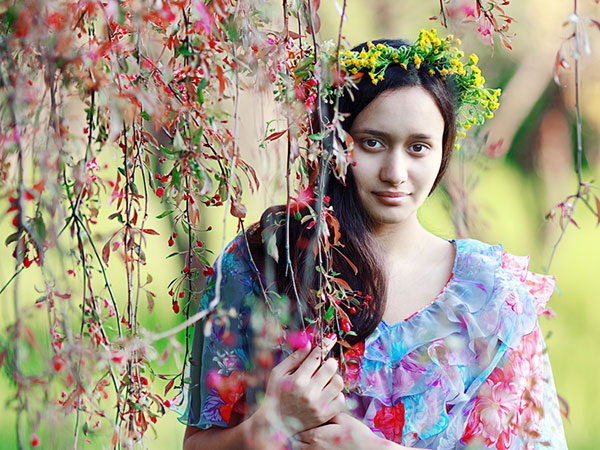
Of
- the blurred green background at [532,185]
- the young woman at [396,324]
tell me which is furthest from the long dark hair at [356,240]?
the blurred green background at [532,185]

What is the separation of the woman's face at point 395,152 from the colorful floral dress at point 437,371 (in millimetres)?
200

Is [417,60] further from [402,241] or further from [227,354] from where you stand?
[227,354]

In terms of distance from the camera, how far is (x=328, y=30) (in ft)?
9.78

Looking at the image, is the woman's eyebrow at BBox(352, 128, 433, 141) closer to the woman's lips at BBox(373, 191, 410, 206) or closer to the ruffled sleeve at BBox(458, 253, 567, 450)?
the woman's lips at BBox(373, 191, 410, 206)

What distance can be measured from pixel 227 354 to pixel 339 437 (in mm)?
229

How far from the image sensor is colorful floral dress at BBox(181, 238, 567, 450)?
3.96 feet

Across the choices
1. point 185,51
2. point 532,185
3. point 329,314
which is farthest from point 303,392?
point 532,185

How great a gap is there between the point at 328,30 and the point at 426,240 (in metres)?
1.81

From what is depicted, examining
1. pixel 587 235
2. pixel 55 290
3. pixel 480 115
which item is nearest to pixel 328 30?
pixel 587 235

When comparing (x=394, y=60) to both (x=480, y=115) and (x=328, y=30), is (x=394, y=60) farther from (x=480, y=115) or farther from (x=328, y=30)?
(x=328, y=30)

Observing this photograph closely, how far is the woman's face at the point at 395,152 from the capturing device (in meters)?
1.18

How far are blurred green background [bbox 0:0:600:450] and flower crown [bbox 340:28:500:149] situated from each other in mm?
1290

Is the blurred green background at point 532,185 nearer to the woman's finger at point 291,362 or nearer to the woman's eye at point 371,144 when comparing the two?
the woman's eye at point 371,144

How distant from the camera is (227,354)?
121cm
